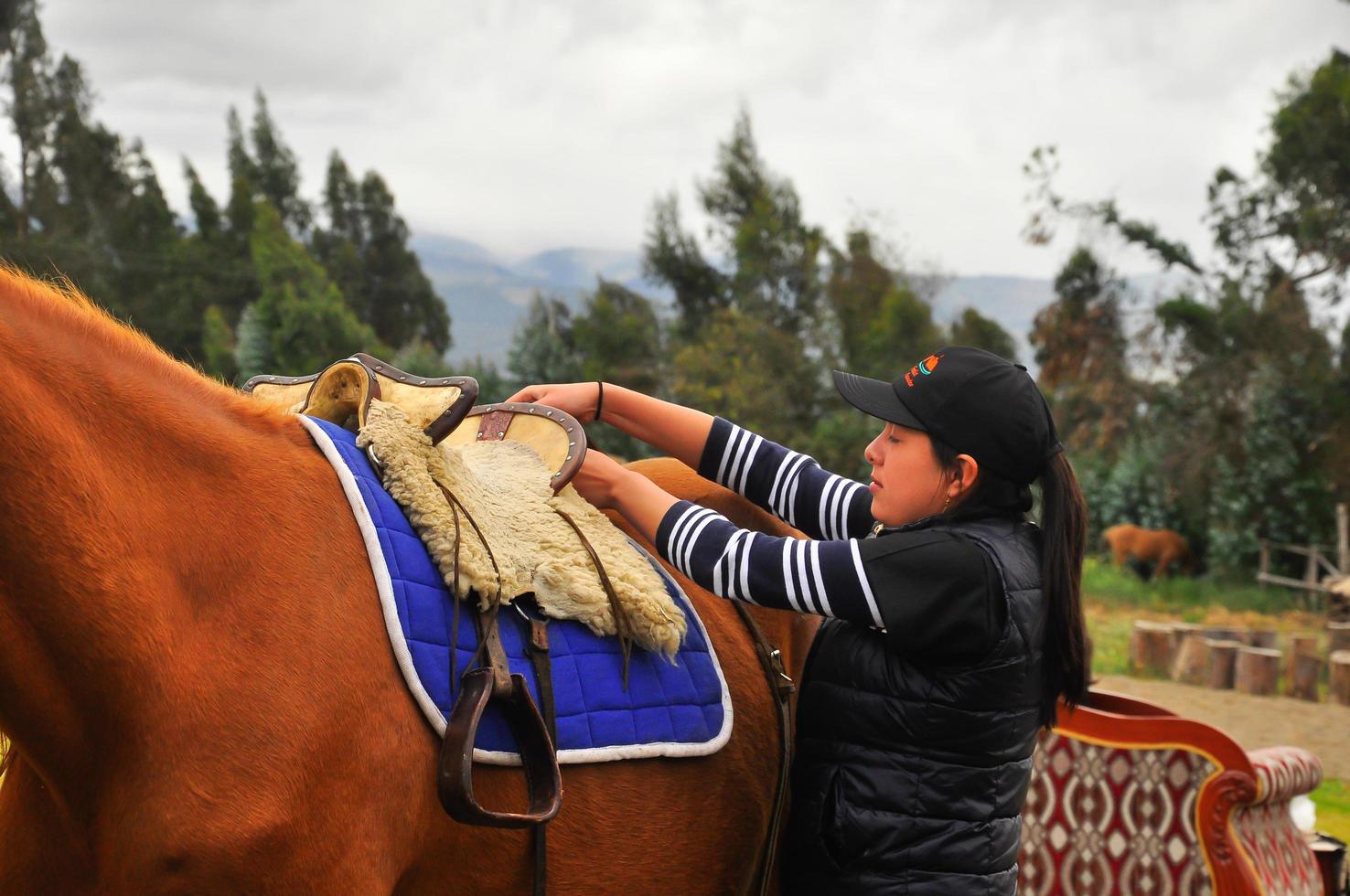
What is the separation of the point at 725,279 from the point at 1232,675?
54.4ft

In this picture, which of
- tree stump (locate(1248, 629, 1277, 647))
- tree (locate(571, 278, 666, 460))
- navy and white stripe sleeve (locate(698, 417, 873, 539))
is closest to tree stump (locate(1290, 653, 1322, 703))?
tree stump (locate(1248, 629, 1277, 647))

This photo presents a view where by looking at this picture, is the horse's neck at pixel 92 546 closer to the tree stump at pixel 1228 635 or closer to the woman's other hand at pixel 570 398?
the woman's other hand at pixel 570 398

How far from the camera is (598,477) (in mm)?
1982

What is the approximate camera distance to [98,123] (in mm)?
30766

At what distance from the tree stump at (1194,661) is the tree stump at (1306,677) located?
2.33 ft

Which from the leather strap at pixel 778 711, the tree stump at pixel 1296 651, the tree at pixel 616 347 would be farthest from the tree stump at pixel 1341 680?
the tree at pixel 616 347

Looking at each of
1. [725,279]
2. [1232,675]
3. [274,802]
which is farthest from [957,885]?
[725,279]

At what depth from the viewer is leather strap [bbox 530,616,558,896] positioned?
5.19 ft

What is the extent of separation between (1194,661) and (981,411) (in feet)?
31.9

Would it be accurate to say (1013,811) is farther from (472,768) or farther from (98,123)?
(98,123)

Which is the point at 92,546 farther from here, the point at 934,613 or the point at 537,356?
the point at 537,356

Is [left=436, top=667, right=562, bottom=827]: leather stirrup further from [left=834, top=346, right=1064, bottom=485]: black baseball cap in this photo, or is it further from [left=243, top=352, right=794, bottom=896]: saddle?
[left=834, top=346, right=1064, bottom=485]: black baseball cap

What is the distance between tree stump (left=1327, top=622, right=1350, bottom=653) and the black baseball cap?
11.0m

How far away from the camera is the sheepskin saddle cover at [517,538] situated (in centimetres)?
164
